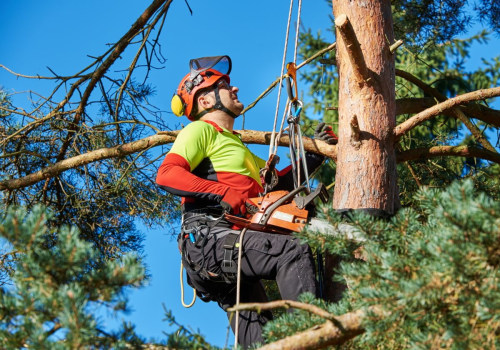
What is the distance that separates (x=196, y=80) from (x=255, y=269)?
1.58m

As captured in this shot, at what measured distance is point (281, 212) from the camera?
11.1 feet

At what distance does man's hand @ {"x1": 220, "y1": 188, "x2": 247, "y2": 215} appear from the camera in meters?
3.54

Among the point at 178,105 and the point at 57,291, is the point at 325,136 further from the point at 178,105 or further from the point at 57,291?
the point at 57,291

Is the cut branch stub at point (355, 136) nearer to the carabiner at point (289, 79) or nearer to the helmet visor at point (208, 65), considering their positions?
the carabiner at point (289, 79)

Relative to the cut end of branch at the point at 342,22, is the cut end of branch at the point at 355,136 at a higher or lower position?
lower

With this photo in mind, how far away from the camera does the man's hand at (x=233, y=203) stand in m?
3.54

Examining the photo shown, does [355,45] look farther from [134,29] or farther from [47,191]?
[47,191]

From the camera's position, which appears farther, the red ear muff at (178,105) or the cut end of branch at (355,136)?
the red ear muff at (178,105)

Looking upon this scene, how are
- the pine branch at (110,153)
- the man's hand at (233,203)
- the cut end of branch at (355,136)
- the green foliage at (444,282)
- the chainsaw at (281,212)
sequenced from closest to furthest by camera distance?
the green foliage at (444,282) < the chainsaw at (281,212) < the man's hand at (233,203) < the cut end of branch at (355,136) < the pine branch at (110,153)

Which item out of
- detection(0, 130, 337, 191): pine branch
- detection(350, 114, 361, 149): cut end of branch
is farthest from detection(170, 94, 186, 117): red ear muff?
detection(350, 114, 361, 149): cut end of branch

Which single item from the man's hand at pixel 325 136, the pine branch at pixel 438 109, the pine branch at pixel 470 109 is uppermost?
the pine branch at pixel 470 109

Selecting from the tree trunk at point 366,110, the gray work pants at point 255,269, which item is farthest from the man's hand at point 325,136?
the gray work pants at point 255,269

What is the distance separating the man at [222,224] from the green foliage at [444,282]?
1.00 meters

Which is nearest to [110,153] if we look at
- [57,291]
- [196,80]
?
[196,80]
